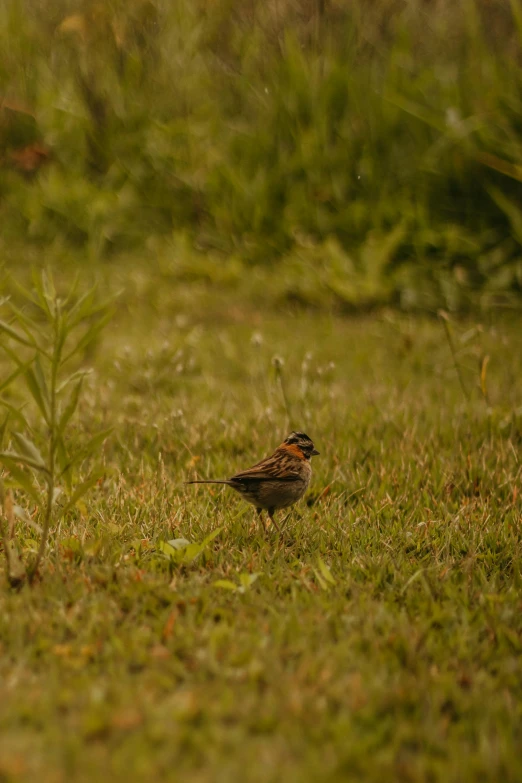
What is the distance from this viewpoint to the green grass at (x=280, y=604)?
2.29 metres

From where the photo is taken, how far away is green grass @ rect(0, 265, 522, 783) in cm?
229

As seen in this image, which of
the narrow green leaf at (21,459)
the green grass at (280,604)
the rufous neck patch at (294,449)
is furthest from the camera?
the rufous neck patch at (294,449)

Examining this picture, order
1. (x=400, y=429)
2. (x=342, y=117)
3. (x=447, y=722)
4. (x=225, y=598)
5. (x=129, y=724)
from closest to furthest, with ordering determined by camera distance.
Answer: (x=129, y=724) → (x=447, y=722) → (x=225, y=598) → (x=400, y=429) → (x=342, y=117)

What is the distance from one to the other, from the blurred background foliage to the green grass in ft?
9.00

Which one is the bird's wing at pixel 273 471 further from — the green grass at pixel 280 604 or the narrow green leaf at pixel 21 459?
the narrow green leaf at pixel 21 459

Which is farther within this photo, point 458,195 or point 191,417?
point 458,195

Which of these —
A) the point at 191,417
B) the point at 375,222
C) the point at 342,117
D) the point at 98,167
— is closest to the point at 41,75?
the point at 98,167

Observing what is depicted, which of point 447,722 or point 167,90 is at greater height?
point 167,90

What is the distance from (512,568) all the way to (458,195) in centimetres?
611

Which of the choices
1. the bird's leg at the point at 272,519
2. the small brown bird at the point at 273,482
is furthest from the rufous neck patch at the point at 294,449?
the bird's leg at the point at 272,519

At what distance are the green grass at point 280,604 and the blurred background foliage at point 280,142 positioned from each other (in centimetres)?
274

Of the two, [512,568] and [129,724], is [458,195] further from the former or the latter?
[129,724]

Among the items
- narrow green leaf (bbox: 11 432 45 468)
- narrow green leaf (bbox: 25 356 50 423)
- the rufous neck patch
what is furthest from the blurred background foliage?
narrow green leaf (bbox: 11 432 45 468)

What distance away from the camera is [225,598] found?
126 inches
